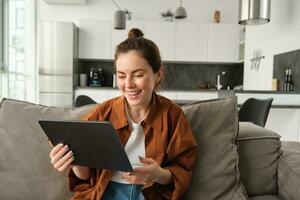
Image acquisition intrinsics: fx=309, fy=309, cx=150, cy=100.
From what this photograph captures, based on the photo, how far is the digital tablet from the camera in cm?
89

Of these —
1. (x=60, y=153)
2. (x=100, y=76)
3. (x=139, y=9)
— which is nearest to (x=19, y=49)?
(x=100, y=76)

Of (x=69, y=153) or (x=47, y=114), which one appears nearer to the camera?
(x=69, y=153)

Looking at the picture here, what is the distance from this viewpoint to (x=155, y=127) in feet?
3.83

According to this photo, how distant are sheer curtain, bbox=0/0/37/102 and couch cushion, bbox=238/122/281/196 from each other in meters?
4.04

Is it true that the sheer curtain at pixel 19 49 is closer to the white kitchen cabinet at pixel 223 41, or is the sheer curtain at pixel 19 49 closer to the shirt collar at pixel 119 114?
the white kitchen cabinet at pixel 223 41

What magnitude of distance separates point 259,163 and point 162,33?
14.5 ft

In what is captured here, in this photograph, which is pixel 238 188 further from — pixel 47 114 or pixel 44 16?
pixel 44 16

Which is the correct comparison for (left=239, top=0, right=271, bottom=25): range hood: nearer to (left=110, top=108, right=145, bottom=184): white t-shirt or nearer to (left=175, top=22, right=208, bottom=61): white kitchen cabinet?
(left=175, top=22, right=208, bottom=61): white kitchen cabinet

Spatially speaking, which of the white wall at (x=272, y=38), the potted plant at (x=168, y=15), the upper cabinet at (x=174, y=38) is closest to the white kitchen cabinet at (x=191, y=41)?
the upper cabinet at (x=174, y=38)

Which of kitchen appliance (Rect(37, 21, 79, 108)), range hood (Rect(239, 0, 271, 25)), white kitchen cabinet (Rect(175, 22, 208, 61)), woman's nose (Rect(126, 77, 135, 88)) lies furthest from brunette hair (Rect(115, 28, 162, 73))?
white kitchen cabinet (Rect(175, 22, 208, 61))

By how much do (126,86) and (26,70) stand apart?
4.90 m

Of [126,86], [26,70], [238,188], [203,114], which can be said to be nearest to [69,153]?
[126,86]

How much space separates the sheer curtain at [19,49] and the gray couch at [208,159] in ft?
11.6

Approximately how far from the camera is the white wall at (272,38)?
3492 millimetres
